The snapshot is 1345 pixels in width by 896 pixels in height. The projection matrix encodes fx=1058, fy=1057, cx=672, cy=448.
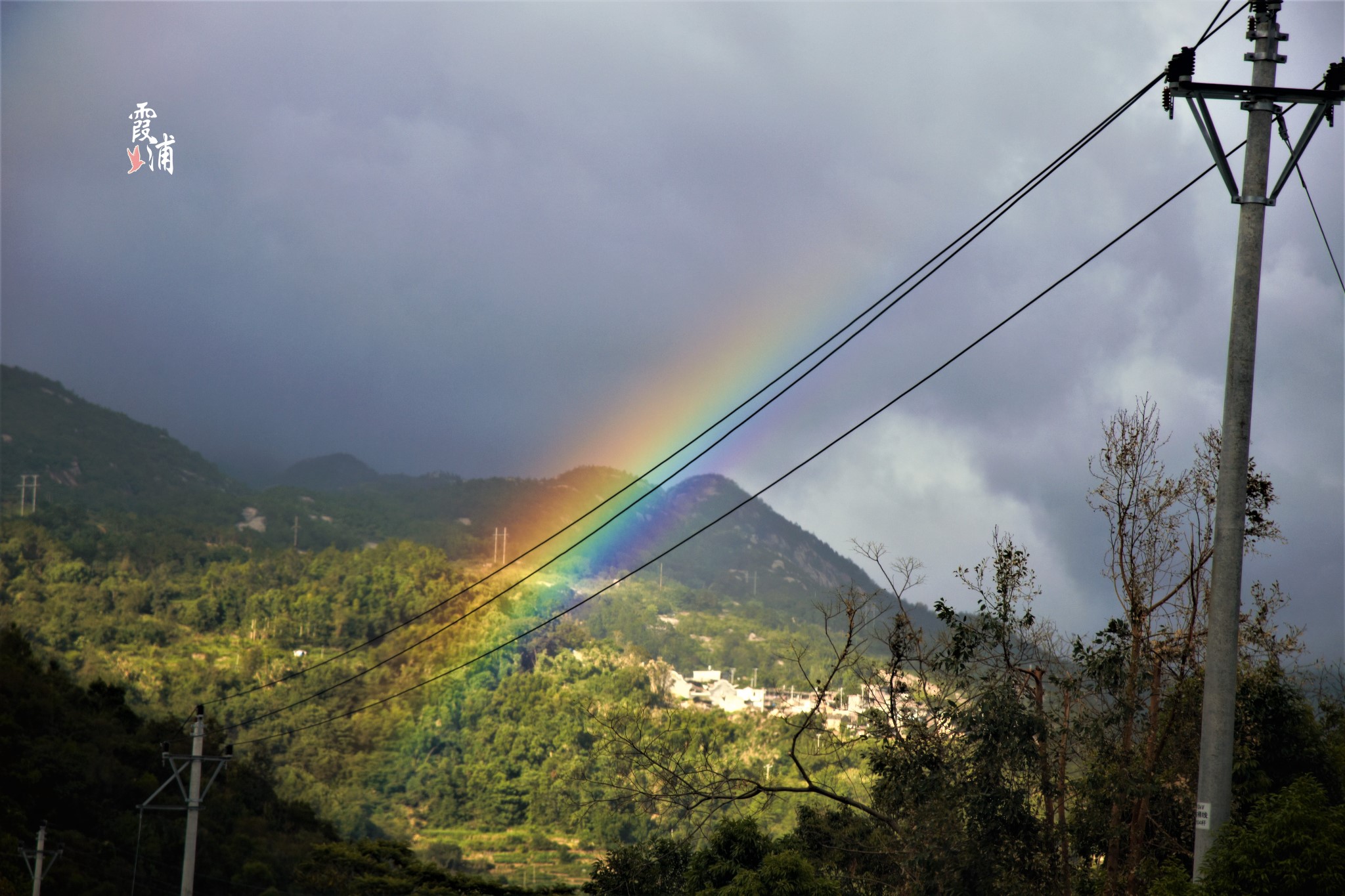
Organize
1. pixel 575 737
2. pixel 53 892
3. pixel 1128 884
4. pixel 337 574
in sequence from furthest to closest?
1. pixel 337 574
2. pixel 575 737
3. pixel 53 892
4. pixel 1128 884

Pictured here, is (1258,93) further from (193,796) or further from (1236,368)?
(193,796)

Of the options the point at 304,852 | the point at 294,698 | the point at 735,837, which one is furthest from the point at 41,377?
the point at 735,837

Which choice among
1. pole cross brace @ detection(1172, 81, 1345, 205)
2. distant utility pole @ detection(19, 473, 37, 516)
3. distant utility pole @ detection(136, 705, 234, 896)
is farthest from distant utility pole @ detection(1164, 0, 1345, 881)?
distant utility pole @ detection(19, 473, 37, 516)

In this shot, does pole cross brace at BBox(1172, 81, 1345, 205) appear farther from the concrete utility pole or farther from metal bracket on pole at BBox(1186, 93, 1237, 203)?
the concrete utility pole

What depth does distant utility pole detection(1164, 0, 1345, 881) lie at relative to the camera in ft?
19.9

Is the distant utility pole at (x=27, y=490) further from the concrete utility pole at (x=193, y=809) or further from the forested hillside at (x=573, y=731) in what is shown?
the concrete utility pole at (x=193, y=809)

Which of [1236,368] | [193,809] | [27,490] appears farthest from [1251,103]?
[27,490]

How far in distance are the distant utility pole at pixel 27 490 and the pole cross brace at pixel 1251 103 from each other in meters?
138

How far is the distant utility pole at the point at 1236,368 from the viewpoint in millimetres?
6078

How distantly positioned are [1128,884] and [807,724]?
147 inches

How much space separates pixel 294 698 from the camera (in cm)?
9538

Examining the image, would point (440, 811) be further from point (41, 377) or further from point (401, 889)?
point (41, 377)

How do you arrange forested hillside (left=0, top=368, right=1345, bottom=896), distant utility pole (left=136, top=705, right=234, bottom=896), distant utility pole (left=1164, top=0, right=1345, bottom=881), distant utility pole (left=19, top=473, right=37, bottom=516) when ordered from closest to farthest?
distant utility pole (left=1164, top=0, right=1345, bottom=881) < forested hillside (left=0, top=368, right=1345, bottom=896) < distant utility pole (left=136, top=705, right=234, bottom=896) < distant utility pole (left=19, top=473, right=37, bottom=516)

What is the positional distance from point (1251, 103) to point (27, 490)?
162 metres
